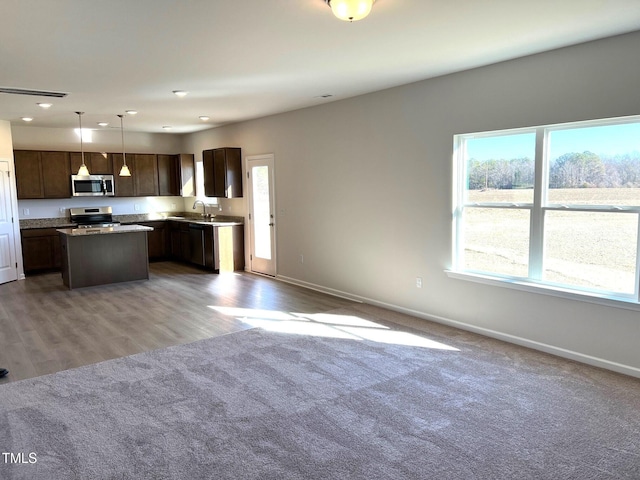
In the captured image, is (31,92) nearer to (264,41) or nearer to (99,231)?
(99,231)

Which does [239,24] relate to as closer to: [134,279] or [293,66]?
[293,66]

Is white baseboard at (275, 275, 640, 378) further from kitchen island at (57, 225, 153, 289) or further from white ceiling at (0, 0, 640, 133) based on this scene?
kitchen island at (57, 225, 153, 289)

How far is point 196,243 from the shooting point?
8.70 metres

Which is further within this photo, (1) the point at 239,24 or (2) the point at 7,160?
(2) the point at 7,160

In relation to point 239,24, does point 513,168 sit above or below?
below

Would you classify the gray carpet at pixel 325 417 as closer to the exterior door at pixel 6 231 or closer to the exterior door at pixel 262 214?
the exterior door at pixel 262 214

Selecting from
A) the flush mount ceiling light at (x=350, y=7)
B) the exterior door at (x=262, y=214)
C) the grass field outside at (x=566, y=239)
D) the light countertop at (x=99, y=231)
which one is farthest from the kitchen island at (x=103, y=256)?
the flush mount ceiling light at (x=350, y=7)

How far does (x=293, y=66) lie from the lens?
169 inches

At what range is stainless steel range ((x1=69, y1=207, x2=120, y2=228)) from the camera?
890 cm

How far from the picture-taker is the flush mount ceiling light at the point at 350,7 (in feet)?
8.51

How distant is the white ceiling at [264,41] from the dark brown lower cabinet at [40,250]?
133 inches

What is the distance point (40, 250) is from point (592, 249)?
Answer: 8.67 meters

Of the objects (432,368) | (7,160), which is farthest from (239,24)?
(7,160)

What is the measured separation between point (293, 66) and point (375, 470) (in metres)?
3.50
